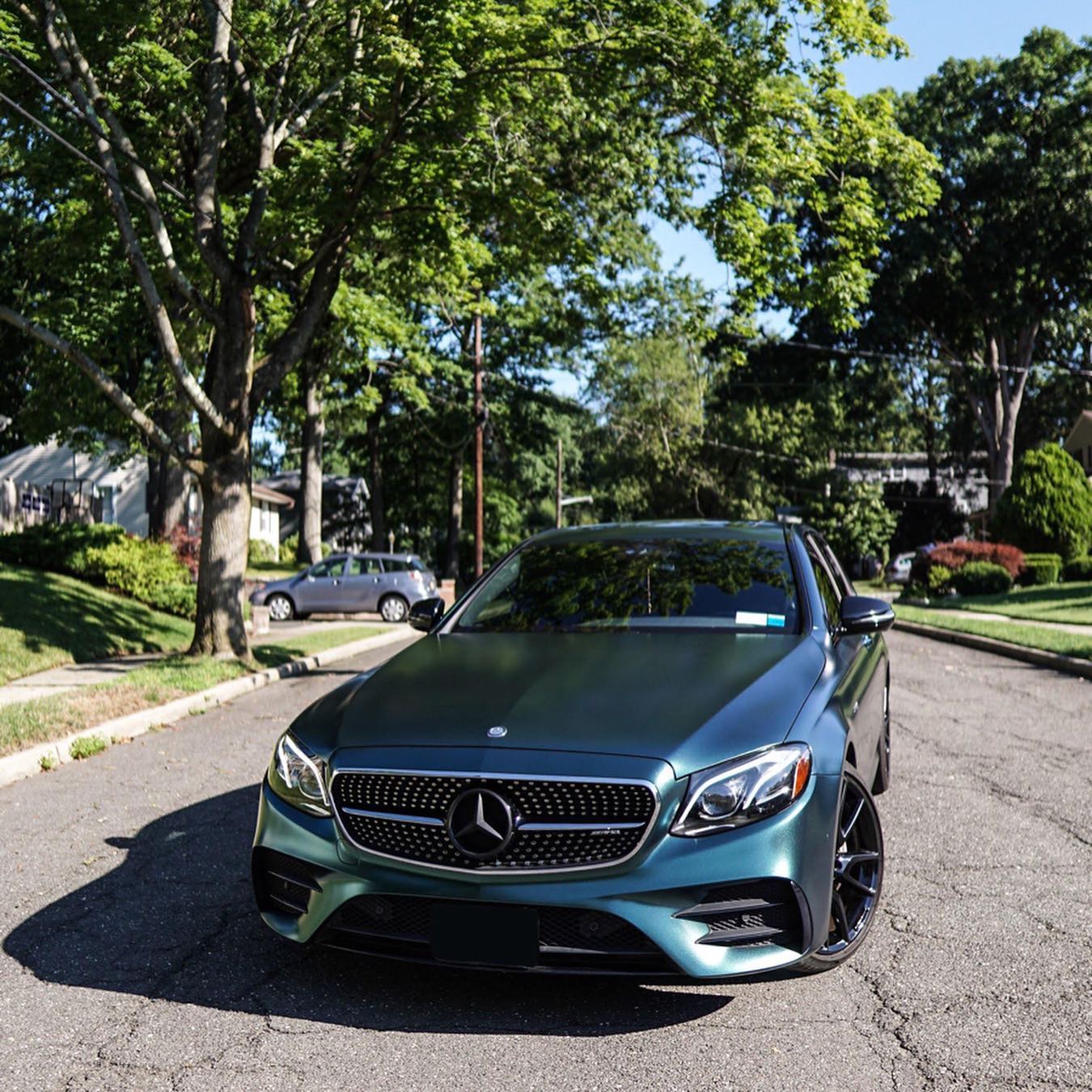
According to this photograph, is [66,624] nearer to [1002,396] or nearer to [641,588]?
[641,588]

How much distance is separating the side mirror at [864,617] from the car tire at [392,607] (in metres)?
24.0

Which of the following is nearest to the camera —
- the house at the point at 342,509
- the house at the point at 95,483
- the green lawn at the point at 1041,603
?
the green lawn at the point at 1041,603

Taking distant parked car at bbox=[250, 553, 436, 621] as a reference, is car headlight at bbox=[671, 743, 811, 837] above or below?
above

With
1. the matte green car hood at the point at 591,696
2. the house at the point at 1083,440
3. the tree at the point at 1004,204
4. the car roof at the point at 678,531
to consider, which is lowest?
the matte green car hood at the point at 591,696

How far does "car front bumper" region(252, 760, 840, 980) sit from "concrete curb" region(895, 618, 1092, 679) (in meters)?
11.5

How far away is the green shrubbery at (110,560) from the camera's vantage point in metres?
20.5

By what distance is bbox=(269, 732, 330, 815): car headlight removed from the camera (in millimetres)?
4023

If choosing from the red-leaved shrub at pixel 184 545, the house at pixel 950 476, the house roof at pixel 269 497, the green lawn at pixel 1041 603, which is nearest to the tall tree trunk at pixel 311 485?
the red-leaved shrub at pixel 184 545

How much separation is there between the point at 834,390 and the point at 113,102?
33259 millimetres

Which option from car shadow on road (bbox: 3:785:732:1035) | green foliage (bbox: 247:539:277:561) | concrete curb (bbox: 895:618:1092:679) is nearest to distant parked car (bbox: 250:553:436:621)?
concrete curb (bbox: 895:618:1092:679)

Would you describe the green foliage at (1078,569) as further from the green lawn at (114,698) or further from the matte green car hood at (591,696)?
the matte green car hood at (591,696)

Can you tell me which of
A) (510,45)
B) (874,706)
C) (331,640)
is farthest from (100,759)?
(331,640)

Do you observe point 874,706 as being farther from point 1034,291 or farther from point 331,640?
point 1034,291

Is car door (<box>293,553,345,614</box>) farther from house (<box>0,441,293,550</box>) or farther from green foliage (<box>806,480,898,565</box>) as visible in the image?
green foliage (<box>806,480,898,565</box>)
